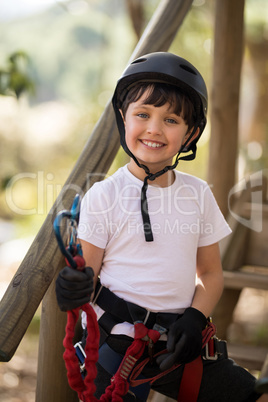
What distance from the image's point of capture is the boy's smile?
180 cm

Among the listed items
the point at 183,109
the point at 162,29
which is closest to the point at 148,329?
the point at 183,109

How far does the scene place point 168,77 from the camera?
181cm

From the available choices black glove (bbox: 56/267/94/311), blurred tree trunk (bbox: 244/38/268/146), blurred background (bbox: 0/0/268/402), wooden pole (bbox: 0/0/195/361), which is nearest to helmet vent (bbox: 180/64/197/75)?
wooden pole (bbox: 0/0/195/361)

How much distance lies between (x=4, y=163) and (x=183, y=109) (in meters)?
12.0

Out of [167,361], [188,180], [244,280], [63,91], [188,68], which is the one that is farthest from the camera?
[63,91]

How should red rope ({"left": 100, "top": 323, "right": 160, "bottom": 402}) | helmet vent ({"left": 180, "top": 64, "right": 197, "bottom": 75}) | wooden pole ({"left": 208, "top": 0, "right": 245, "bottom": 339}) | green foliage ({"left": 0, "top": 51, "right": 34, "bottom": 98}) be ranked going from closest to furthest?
red rope ({"left": 100, "top": 323, "right": 160, "bottom": 402}) → helmet vent ({"left": 180, "top": 64, "right": 197, "bottom": 75}) → green foliage ({"left": 0, "top": 51, "right": 34, "bottom": 98}) → wooden pole ({"left": 208, "top": 0, "right": 245, "bottom": 339})

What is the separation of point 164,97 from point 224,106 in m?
1.81

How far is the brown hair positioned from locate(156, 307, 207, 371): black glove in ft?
2.41

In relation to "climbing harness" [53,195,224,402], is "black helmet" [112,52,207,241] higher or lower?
higher

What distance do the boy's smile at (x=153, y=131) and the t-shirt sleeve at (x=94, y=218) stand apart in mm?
211

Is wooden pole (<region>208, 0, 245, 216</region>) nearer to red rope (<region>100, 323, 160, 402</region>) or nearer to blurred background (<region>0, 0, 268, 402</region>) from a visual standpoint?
blurred background (<region>0, 0, 268, 402</region>)

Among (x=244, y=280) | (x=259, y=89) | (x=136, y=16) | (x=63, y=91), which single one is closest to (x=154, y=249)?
(x=244, y=280)

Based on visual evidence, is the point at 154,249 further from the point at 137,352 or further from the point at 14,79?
the point at 14,79

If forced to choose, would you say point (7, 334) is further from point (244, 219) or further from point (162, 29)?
point (244, 219)
